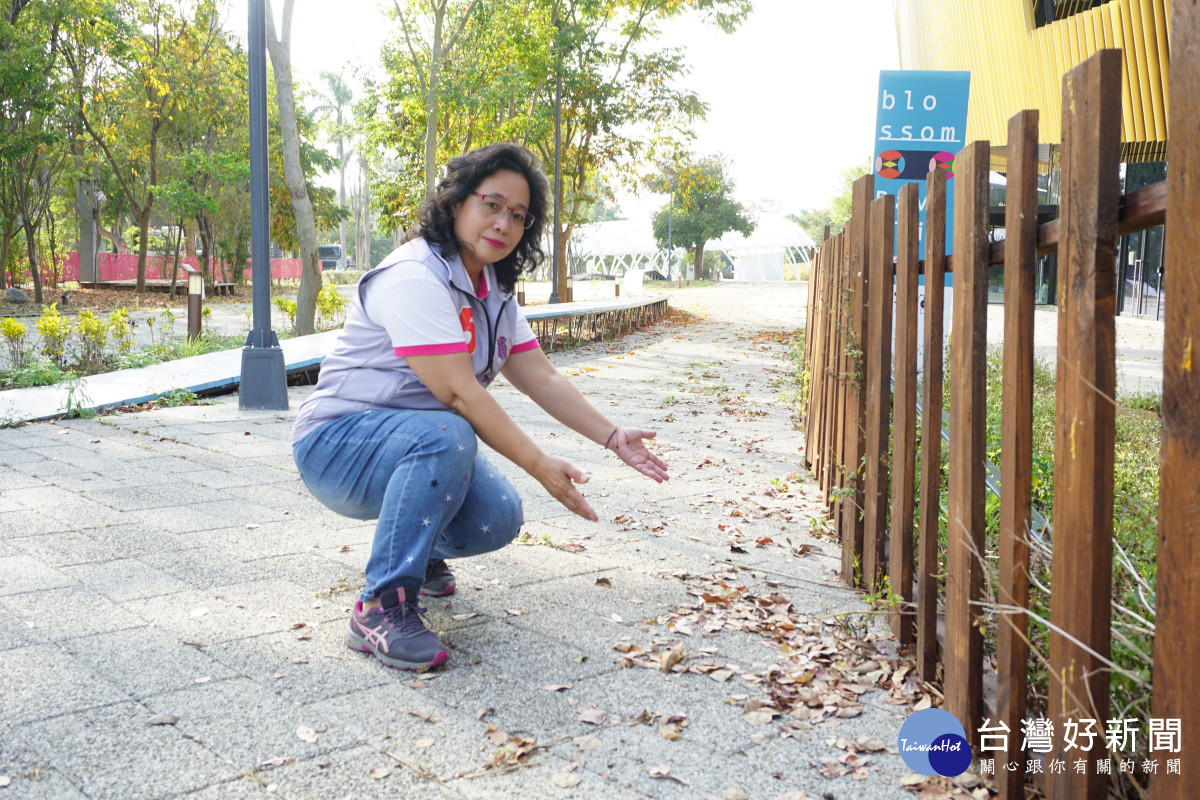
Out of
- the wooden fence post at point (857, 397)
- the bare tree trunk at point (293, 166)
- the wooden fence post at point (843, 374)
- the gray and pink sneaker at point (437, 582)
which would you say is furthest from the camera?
the bare tree trunk at point (293, 166)

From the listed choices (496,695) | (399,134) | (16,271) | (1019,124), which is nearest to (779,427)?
(496,695)

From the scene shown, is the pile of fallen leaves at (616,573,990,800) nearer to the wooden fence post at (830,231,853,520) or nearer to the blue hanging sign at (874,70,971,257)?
the wooden fence post at (830,231,853,520)

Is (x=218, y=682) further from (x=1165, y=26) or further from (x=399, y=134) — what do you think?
(x=399, y=134)

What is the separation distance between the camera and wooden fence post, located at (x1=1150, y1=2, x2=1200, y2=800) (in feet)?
4.62

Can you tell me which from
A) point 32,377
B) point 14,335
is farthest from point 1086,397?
point 14,335

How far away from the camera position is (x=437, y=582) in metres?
3.53

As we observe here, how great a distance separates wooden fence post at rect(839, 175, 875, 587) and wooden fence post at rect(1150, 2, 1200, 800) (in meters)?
2.26

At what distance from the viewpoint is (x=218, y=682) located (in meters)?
2.77

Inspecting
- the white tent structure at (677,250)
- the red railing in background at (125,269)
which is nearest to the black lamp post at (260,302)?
the red railing in background at (125,269)

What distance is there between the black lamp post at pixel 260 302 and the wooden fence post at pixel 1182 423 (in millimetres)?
7387

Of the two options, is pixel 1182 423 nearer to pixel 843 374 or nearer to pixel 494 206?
pixel 494 206

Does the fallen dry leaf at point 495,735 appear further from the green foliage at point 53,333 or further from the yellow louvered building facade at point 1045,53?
the green foliage at point 53,333

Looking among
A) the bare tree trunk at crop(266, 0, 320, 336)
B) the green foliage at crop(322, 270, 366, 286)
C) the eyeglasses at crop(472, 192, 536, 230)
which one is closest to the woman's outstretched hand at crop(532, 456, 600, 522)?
the eyeglasses at crop(472, 192, 536, 230)

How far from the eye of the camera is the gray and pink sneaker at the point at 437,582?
139 inches
